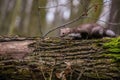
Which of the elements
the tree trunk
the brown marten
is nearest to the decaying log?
the brown marten

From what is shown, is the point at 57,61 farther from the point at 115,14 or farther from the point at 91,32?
the point at 115,14

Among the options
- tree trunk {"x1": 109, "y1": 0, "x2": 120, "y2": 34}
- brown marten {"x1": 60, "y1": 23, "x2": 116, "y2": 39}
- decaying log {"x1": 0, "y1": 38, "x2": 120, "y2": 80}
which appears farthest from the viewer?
tree trunk {"x1": 109, "y1": 0, "x2": 120, "y2": 34}

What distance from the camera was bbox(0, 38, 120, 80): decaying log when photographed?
15.8 feet

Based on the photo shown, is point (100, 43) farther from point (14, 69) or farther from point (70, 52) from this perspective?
point (14, 69)

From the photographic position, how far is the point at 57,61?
196 inches

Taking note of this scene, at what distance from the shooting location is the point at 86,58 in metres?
4.96

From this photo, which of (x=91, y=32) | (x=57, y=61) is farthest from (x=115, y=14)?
(x=57, y=61)

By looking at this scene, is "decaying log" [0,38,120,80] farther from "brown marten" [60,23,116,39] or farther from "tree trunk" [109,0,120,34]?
"tree trunk" [109,0,120,34]

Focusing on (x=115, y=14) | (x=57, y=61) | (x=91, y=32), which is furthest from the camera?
(x=115, y=14)

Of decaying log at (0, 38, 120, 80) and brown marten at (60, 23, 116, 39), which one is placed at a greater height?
brown marten at (60, 23, 116, 39)

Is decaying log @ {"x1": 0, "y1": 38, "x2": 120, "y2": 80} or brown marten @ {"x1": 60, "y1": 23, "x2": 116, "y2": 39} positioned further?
brown marten @ {"x1": 60, "y1": 23, "x2": 116, "y2": 39}

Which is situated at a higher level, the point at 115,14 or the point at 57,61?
the point at 115,14

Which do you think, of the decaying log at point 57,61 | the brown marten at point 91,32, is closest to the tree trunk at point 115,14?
the brown marten at point 91,32

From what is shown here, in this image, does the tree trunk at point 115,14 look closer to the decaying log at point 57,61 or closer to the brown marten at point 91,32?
the brown marten at point 91,32
